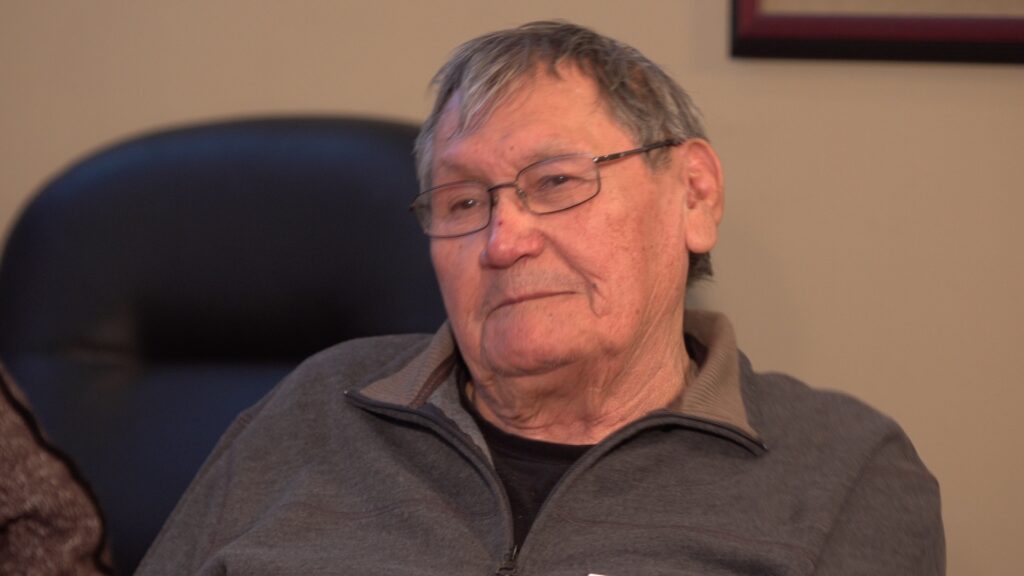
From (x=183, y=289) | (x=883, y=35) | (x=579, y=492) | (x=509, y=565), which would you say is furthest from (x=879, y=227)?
(x=183, y=289)

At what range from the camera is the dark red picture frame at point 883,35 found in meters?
1.71

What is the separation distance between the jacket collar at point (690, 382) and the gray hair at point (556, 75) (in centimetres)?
23

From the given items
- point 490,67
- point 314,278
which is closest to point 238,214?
point 314,278

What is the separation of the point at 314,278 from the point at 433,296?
0.54 feet

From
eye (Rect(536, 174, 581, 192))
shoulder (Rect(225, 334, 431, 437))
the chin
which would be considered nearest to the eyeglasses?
eye (Rect(536, 174, 581, 192))

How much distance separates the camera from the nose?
1.38 metres

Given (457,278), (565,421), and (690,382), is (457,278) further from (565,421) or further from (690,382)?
(690,382)

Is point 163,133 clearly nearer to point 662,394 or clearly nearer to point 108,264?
point 108,264

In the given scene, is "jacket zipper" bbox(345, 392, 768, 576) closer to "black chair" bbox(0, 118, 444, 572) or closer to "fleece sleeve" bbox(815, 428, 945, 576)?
"fleece sleeve" bbox(815, 428, 945, 576)

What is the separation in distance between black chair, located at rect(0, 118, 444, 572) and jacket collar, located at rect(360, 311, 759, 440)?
0.10 meters

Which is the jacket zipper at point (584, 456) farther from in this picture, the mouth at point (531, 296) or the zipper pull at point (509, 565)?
A: the mouth at point (531, 296)

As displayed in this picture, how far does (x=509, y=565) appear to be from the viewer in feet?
4.30

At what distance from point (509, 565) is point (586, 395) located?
234 millimetres

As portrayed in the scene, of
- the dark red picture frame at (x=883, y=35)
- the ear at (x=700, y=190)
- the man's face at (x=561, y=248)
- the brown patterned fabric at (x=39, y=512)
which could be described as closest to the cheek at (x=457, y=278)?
the man's face at (x=561, y=248)
